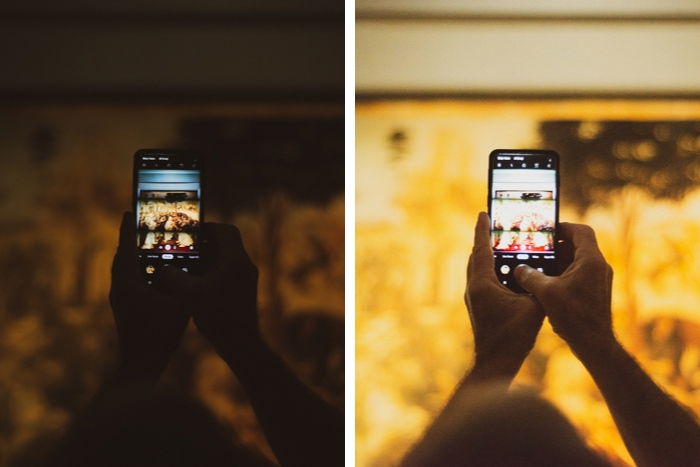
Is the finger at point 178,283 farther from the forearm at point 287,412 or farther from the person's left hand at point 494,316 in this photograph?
the person's left hand at point 494,316

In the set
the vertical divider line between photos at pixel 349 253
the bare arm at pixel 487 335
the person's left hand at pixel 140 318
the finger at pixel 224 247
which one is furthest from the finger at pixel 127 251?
the bare arm at pixel 487 335

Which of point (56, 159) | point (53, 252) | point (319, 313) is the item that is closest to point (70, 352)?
point (53, 252)

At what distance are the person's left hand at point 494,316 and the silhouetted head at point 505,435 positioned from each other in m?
0.05

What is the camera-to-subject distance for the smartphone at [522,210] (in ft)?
3.94

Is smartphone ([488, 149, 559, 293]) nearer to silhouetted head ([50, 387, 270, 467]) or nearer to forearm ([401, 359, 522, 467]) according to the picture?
forearm ([401, 359, 522, 467])

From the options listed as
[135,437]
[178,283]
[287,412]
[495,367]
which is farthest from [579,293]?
[135,437]

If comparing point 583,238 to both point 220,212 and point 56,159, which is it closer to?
point 220,212

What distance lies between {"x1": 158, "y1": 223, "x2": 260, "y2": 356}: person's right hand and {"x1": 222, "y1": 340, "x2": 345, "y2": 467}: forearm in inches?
1.0

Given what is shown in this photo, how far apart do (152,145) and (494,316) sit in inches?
26.3

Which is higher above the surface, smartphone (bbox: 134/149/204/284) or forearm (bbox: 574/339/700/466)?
smartphone (bbox: 134/149/204/284)

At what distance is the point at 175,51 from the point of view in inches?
47.9

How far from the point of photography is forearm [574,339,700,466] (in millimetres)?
1231

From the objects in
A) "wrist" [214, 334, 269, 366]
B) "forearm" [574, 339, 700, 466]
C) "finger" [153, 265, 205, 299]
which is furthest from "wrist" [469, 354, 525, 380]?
"finger" [153, 265, 205, 299]

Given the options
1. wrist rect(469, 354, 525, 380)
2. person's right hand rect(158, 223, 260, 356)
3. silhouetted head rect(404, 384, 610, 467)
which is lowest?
silhouetted head rect(404, 384, 610, 467)
